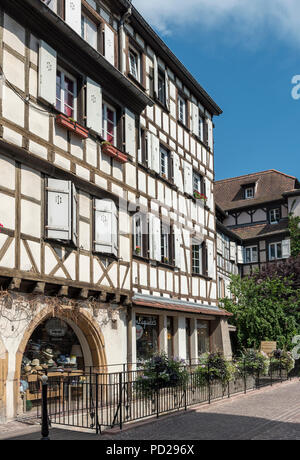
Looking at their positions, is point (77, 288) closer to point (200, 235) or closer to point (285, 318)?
point (200, 235)

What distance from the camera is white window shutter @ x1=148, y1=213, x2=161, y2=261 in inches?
664

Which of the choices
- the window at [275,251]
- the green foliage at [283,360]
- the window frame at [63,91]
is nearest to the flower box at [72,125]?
the window frame at [63,91]

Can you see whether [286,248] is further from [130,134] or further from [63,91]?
[63,91]

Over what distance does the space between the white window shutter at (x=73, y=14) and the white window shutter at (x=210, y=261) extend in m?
10.2

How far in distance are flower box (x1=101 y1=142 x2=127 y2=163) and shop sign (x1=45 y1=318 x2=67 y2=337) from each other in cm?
450

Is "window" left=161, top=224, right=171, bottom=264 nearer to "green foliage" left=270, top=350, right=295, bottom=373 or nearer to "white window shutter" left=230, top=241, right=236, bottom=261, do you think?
"green foliage" left=270, top=350, right=295, bottom=373

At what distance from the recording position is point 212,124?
23766mm

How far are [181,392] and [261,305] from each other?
1288 centimetres

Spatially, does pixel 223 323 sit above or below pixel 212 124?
below

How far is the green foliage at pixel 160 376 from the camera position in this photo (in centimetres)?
1156

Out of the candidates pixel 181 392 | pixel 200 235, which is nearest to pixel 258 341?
pixel 200 235

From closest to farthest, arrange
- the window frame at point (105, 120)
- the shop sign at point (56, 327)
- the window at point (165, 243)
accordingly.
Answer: the shop sign at point (56, 327), the window frame at point (105, 120), the window at point (165, 243)

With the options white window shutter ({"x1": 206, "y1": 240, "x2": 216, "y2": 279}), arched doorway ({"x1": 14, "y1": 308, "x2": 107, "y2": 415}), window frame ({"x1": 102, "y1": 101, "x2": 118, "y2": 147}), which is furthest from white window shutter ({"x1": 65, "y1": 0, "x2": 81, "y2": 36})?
white window shutter ({"x1": 206, "y1": 240, "x2": 216, "y2": 279})

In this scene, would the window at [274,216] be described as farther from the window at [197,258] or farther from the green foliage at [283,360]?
the green foliage at [283,360]
